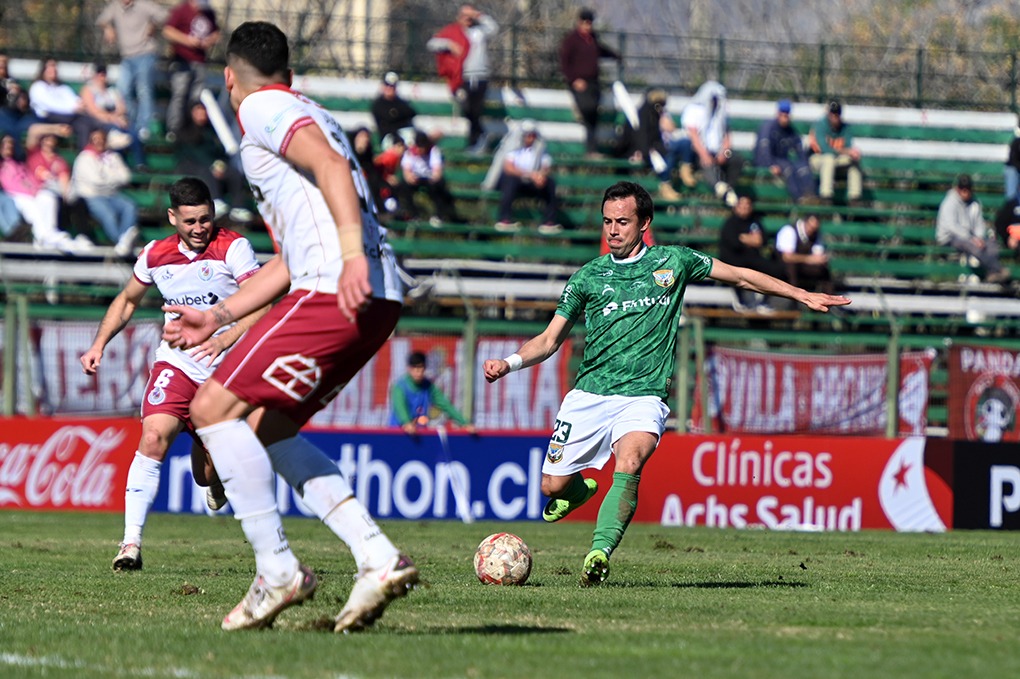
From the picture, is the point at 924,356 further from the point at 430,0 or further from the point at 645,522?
the point at 430,0

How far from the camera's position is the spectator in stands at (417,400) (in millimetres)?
17859

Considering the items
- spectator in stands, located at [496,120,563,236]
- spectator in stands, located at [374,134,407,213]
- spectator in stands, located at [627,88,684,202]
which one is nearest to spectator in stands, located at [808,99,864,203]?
spectator in stands, located at [627,88,684,202]

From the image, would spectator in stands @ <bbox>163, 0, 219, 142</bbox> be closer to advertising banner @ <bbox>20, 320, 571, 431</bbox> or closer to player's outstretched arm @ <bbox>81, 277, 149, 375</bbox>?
advertising banner @ <bbox>20, 320, 571, 431</bbox>

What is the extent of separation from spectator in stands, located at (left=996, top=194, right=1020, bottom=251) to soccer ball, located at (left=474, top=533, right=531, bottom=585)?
1758cm

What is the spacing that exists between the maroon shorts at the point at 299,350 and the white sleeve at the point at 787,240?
55.3 ft

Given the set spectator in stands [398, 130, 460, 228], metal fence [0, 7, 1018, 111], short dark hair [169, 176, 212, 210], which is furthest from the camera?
metal fence [0, 7, 1018, 111]

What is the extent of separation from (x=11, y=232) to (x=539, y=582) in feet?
46.8

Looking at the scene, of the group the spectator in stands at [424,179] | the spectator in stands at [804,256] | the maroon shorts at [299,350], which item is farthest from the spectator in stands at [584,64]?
the maroon shorts at [299,350]

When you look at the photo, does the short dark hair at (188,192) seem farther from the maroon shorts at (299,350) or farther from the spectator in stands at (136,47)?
the spectator in stands at (136,47)

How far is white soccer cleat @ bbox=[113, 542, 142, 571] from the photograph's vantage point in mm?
10172

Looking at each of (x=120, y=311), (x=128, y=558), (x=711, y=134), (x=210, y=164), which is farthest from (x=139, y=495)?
(x=711, y=134)

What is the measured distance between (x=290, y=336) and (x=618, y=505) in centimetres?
339

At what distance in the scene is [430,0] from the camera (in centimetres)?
4219

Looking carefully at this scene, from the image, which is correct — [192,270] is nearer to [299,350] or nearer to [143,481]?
[143,481]
